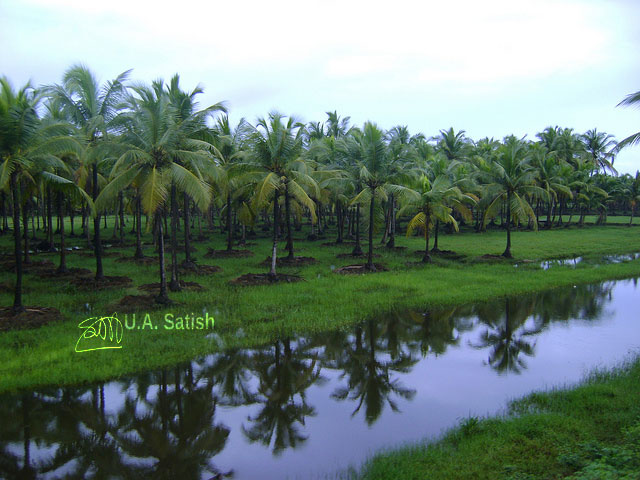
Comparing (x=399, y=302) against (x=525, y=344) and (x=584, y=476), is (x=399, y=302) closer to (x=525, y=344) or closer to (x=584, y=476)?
(x=525, y=344)

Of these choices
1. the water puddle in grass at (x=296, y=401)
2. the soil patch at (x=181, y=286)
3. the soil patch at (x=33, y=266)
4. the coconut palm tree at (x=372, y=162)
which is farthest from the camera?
the coconut palm tree at (x=372, y=162)

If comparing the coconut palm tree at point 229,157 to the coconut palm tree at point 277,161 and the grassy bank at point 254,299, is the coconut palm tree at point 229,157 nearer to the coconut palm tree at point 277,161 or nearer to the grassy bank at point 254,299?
the coconut palm tree at point 277,161

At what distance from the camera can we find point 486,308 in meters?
15.4

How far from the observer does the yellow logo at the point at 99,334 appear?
34.9 ft

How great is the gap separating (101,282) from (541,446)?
15.4 meters

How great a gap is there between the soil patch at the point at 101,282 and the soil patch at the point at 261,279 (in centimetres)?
411

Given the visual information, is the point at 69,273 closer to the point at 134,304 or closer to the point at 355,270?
the point at 134,304

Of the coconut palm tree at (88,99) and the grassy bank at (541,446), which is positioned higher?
the coconut palm tree at (88,99)

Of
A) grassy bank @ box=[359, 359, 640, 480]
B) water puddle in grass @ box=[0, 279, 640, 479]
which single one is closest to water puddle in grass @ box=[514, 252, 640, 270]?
water puddle in grass @ box=[0, 279, 640, 479]

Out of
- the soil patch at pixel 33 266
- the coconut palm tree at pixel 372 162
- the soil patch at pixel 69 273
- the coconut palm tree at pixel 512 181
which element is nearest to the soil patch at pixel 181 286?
the soil patch at pixel 69 273

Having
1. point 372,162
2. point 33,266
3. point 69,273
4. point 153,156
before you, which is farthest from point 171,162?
point 33,266

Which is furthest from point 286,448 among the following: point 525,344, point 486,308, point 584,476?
point 486,308

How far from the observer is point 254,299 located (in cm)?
1502

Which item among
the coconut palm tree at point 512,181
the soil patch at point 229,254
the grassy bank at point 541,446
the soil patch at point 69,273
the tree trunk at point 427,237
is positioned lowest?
the grassy bank at point 541,446
